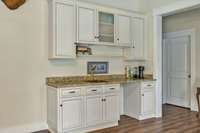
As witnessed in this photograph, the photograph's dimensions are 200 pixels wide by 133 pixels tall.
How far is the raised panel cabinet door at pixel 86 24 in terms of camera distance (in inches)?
148

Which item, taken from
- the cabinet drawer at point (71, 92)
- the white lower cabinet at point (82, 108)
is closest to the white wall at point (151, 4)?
the white lower cabinet at point (82, 108)

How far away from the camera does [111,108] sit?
384 centimetres


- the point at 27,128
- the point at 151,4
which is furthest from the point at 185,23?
the point at 27,128

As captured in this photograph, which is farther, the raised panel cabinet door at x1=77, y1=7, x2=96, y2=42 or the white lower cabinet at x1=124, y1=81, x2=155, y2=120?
the white lower cabinet at x1=124, y1=81, x2=155, y2=120

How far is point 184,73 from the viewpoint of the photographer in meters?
5.56

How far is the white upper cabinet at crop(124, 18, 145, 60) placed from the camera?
457 centimetres

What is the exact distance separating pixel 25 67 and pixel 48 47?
0.55 meters

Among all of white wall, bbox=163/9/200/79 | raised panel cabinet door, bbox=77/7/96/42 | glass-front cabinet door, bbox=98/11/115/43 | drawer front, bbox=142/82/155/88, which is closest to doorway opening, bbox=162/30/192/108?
white wall, bbox=163/9/200/79

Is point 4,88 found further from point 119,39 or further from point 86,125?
point 119,39

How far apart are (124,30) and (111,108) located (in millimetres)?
1735

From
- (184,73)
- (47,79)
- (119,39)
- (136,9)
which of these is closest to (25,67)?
(47,79)

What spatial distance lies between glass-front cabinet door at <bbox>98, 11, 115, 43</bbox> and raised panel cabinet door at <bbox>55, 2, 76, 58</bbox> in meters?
0.65

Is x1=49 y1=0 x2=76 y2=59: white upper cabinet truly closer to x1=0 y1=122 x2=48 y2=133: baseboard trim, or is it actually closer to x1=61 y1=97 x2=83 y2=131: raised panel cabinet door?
x1=61 y1=97 x2=83 y2=131: raised panel cabinet door

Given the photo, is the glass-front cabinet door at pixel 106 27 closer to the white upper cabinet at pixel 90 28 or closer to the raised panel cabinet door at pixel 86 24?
the white upper cabinet at pixel 90 28
